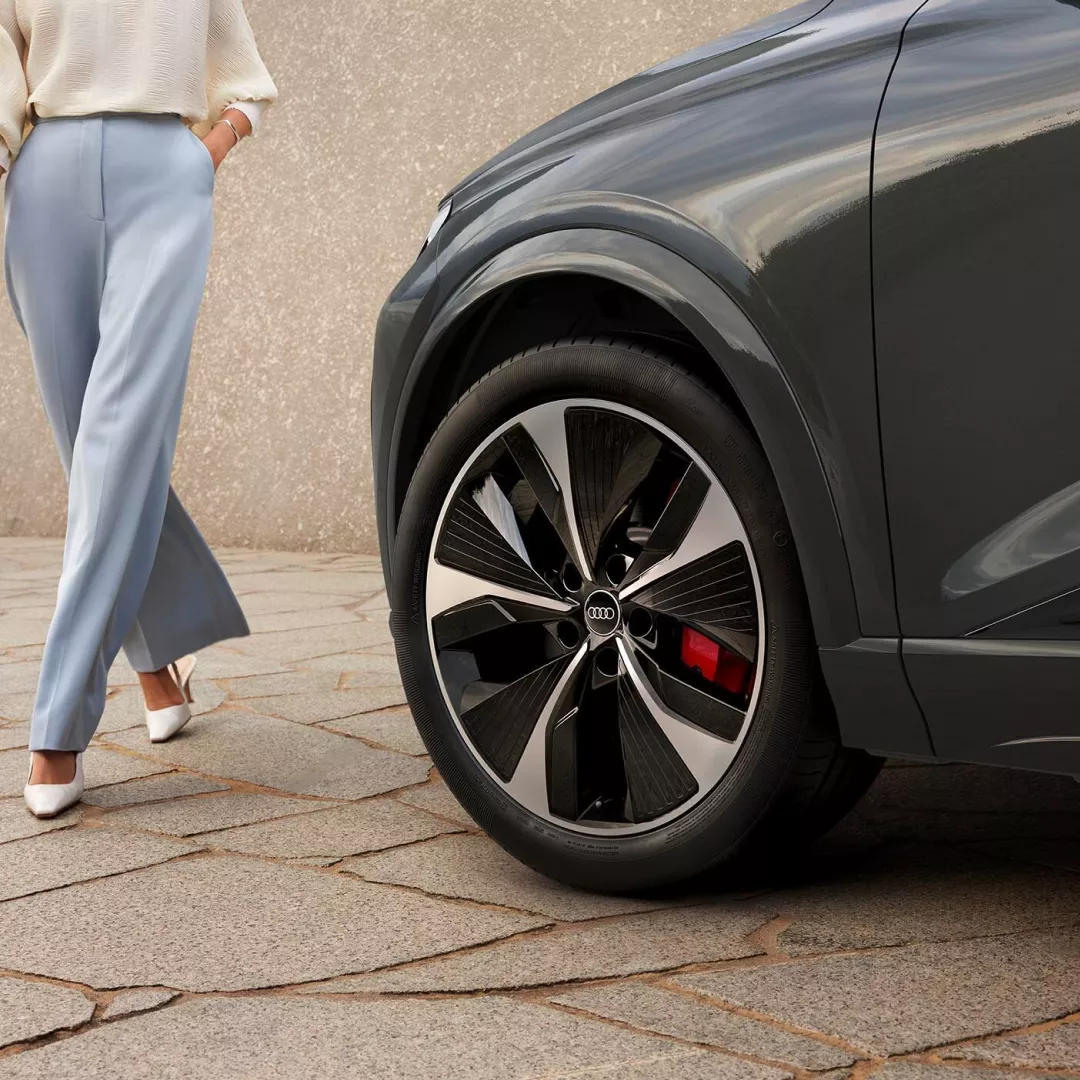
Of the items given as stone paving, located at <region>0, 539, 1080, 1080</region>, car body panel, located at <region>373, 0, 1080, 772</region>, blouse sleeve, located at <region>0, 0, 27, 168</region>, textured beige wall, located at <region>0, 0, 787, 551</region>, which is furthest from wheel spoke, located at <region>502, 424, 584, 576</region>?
textured beige wall, located at <region>0, 0, 787, 551</region>

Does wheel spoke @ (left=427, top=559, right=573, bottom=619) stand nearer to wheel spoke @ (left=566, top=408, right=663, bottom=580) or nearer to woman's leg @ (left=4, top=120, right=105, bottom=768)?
wheel spoke @ (left=566, top=408, right=663, bottom=580)

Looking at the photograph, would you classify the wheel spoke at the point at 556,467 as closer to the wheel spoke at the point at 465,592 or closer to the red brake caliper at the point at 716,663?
the wheel spoke at the point at 465,592

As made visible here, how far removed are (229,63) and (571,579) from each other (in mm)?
1429

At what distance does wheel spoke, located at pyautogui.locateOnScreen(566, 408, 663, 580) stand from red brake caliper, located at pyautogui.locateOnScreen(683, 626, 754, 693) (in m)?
0.17

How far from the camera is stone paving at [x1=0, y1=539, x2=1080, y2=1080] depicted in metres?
1.59

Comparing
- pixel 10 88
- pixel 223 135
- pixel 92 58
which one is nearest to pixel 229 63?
pixel 223 135

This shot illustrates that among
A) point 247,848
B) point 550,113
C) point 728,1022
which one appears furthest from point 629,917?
point 550,113

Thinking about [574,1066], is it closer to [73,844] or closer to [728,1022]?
[728,1022]

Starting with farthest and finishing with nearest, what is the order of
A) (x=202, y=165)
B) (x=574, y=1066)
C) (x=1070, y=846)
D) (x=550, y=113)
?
(x=550, y=113)
(x=202, y=165)
(x=1070, y=846)
(x=574, y=1066)

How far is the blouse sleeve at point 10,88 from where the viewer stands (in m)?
2.65

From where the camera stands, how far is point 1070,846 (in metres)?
2.24

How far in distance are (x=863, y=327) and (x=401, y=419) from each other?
83 centimetres

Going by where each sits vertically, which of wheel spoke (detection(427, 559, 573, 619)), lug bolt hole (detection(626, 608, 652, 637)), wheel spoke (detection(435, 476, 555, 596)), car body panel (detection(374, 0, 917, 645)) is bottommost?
lug bolt hole (detection(626, 608, 652, 637))

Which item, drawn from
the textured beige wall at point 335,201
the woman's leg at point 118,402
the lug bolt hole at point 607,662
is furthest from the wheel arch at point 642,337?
the textured beige wall at point 335,201
